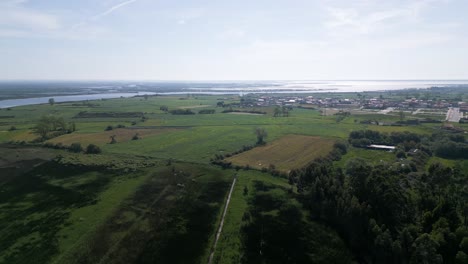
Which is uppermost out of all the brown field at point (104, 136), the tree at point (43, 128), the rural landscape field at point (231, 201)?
the tree at point (43, 128)

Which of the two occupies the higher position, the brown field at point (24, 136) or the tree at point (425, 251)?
the brown field at point (24, 136)

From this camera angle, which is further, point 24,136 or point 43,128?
point 24,136

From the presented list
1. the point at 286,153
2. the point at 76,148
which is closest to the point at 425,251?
the point at 286,153

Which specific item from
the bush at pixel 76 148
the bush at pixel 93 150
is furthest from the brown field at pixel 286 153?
the bush at pixel 76 148

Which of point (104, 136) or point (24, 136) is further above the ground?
point (24, 136)

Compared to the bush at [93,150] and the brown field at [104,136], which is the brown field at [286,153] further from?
the brown field at [104,136]

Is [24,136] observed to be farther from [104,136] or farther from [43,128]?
[104,136]

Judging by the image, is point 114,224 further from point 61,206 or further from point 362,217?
point 362,217
